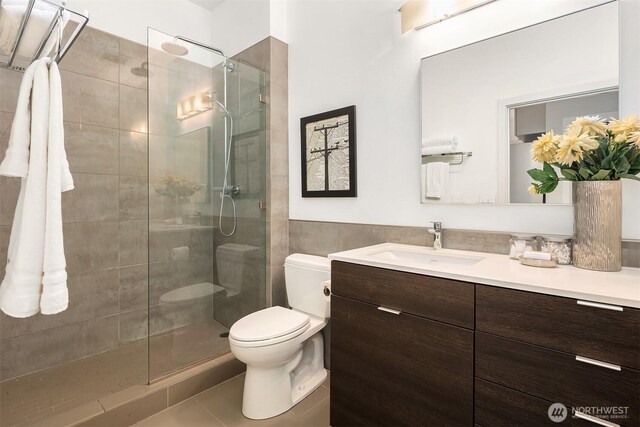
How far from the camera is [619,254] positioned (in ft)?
3.67

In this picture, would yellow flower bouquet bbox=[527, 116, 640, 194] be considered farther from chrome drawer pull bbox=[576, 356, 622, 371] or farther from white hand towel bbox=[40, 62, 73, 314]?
white hand towel bbox=[40, 62, 73, 314]

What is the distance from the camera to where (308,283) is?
1995mm

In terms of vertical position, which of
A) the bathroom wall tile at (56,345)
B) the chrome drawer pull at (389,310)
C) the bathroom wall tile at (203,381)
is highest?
the chrome drawer pull at (389,310)

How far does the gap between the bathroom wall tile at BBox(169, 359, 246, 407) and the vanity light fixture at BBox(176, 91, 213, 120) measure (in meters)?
1.59

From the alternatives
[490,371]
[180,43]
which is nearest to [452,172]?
[490,371]

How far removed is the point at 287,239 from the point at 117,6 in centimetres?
213

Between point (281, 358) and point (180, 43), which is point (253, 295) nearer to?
point (281, 358)

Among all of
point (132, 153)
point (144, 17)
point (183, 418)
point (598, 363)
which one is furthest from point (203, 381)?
point (144, 17)

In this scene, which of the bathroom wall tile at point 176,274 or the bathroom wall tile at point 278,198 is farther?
the bathroom wall tile at point 278,198

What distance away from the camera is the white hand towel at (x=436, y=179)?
166 cm

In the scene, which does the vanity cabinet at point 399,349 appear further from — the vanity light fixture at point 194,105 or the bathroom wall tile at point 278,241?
the vanity light fixture at point 194,105

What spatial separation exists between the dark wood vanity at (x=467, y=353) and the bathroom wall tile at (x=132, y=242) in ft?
5.65

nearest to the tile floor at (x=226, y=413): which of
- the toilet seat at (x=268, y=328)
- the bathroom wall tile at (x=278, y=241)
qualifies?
the toilet seat at (x=268, y=328)

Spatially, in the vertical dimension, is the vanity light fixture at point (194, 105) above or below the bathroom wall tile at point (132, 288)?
above
